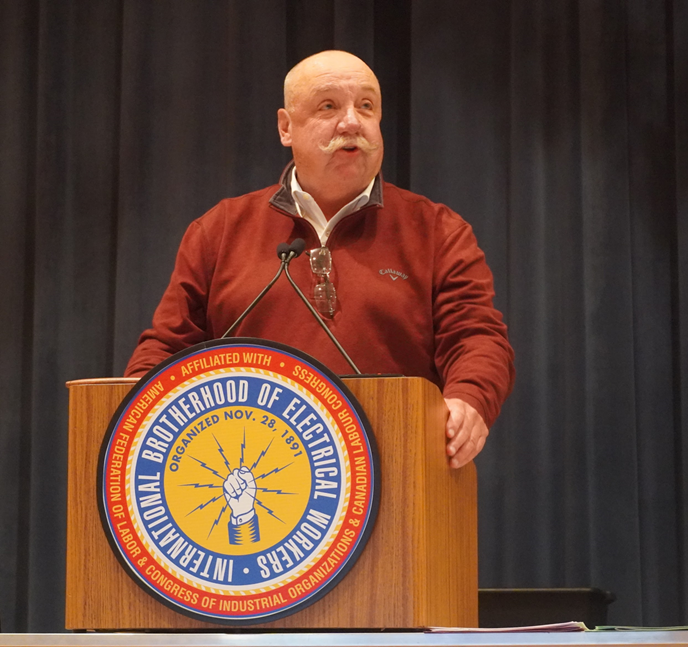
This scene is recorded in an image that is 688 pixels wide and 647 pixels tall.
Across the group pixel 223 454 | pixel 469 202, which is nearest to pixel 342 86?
pixel 223 454

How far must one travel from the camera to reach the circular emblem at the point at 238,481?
38.1 inches

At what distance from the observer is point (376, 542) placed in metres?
0.98

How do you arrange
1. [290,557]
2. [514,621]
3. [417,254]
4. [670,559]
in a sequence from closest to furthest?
[290,557] < [417,254] < [514,621] < [670,559]

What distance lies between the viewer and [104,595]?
103 centimetres

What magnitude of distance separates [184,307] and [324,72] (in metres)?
0.44

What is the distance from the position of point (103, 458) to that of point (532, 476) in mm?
2091

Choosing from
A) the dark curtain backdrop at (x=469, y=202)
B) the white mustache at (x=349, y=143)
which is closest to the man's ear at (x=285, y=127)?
the white mustache at (x=349, y=143)

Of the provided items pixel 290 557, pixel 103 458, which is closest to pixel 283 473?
pixel 290 557

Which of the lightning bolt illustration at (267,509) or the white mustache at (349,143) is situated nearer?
the lightning bolt illustration at (267,509)

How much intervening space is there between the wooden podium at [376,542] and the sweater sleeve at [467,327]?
0.26m

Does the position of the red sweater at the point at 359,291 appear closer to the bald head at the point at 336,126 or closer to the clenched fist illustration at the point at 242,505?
the bald head at the point at 336,126

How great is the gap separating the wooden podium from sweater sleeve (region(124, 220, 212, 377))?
475 millimetres

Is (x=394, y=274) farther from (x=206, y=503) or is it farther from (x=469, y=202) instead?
(x=469, y=202)

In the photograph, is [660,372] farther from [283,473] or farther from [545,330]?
[283,473]
